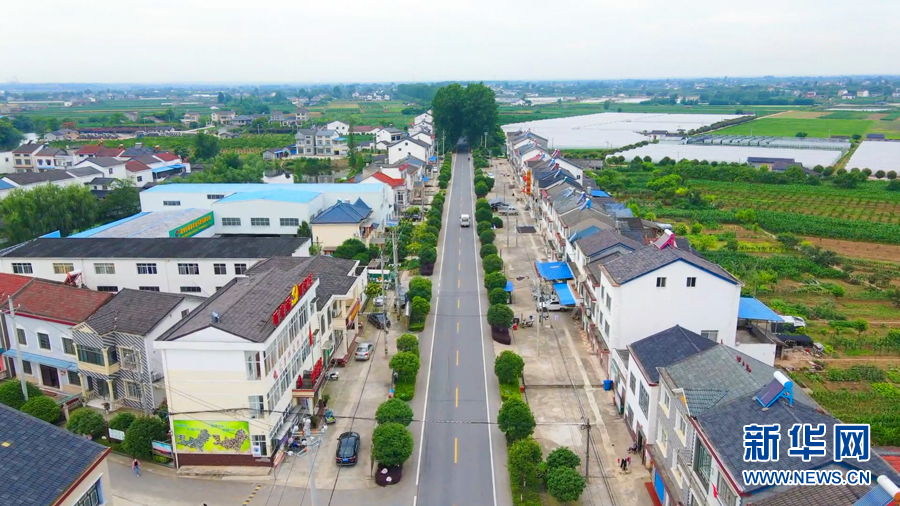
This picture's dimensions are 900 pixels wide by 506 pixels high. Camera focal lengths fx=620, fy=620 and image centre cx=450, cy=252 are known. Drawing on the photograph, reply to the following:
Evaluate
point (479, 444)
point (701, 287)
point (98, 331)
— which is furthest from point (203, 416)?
point (701, 287)

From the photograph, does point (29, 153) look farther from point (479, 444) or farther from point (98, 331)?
point (479, 444)

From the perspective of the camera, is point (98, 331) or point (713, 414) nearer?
point (713, 414)

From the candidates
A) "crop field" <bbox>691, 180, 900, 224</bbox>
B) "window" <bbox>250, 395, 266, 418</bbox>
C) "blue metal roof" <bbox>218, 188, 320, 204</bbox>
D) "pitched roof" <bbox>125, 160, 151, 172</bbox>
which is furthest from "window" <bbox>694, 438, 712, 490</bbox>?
"pitched roof" <bbox>125, 160, 151, 172</bbox>

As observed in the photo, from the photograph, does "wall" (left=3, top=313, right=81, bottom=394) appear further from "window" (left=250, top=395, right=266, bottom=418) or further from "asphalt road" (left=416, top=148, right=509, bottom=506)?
"asphalt road" (left=416, top=148, right=509, bottom=506)

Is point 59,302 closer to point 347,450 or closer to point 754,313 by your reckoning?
point 347,450

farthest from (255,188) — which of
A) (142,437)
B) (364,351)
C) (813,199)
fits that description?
(813,199)

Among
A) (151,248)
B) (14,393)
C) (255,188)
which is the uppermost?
(255,188)

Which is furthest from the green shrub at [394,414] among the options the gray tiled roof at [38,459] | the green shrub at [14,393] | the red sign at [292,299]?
the green shrub at [14,393]
